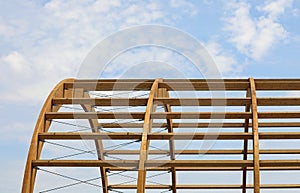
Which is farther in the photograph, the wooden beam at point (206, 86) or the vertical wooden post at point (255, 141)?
the wooden beam at point (206, 86)

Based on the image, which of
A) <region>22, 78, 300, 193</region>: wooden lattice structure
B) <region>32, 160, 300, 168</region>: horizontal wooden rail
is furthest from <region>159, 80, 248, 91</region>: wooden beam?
<region>32, 160, 300, 168</region>: horizontal wooden rail

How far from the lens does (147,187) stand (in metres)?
26.7

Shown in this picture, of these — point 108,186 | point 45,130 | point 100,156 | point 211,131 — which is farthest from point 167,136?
point 108,186

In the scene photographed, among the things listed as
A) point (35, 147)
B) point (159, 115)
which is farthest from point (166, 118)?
point (35, 147)

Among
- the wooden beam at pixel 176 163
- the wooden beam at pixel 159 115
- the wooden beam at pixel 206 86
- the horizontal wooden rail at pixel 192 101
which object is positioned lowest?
the wooden beam at pixel 176 163

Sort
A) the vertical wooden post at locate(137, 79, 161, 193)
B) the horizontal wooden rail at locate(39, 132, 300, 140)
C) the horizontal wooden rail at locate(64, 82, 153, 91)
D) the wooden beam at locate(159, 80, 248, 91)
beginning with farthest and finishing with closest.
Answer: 1. the horizontal wooden rail at locate(64, 82, 153, 91)
2. the wooden beam at locate(159, 80, 248, 91)
3. the horizontal wooden rail at locate(39, 132, 300, 140)
4. the vertical wooden post at locate(137, 79, 161, 193)

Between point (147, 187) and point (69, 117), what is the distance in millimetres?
8620

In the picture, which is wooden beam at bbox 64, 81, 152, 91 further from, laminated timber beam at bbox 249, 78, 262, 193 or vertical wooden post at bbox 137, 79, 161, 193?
laminated timber beam at bbox 249, 78, 262, 193

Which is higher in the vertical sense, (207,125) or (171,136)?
(207,125)

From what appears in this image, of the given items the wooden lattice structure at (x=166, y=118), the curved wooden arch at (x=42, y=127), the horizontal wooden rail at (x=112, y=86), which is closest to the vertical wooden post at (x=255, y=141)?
the wooden lattice structure at (x=166, y=118)

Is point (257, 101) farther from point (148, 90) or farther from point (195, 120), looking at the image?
point (148, 90)

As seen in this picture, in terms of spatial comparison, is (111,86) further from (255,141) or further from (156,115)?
(255,141)

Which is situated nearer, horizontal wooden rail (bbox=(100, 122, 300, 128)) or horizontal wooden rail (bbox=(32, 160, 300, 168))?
horizontal wooden rail (bbox=(32, 160, 300, 168))

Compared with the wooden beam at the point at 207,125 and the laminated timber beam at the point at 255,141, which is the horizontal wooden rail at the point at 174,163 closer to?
the laminated timber beam at the point at 255,141
